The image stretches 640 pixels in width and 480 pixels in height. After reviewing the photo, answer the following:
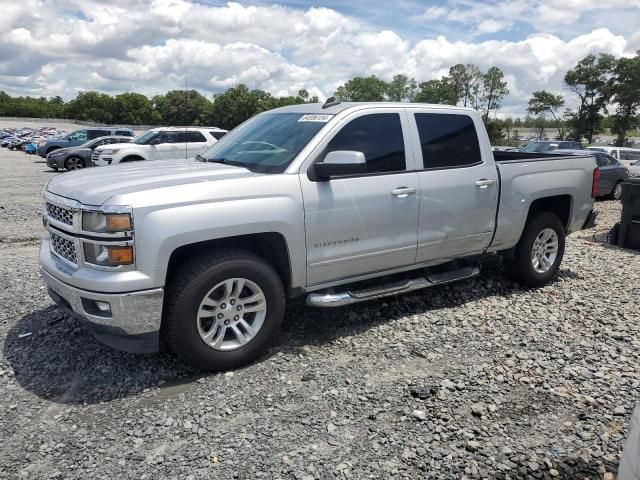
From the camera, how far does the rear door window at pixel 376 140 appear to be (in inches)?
175

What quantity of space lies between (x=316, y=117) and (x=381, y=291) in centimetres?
160

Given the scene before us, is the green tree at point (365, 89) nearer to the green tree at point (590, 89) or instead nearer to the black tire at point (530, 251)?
the green tree at point (590, 89)

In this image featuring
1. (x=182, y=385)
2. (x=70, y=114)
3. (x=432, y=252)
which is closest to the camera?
(x=182, y=385)

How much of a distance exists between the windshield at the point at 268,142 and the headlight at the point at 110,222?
1.18m

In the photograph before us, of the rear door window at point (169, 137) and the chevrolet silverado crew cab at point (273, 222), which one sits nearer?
the chevrolet silverado crew cab at point (273, 222)

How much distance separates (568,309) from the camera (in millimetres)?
5441

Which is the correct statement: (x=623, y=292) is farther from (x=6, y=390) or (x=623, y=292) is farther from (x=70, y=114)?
(x=70, y=114)

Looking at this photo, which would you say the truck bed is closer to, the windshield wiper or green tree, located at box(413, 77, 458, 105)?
the windshield wiper

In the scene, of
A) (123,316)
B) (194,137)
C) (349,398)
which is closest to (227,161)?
→ (123,316)

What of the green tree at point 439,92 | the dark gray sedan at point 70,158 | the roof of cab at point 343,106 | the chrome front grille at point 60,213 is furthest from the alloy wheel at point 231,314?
the green tree at point 439,92

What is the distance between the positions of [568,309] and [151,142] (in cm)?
1579

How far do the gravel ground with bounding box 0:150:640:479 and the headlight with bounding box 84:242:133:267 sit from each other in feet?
3.05

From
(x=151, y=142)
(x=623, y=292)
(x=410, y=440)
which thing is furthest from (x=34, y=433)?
(x=151, y=142)

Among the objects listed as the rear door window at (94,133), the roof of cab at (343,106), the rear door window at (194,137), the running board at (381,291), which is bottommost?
the running board at (381,291)
